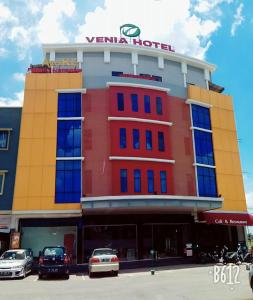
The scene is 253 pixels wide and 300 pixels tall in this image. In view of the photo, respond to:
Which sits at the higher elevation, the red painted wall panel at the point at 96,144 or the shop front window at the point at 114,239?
the red painted wall panel at the point at 96,144

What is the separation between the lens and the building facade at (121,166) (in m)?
30.4

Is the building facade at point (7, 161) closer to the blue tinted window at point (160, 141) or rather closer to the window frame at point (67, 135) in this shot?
the window frame at point (67, 135)

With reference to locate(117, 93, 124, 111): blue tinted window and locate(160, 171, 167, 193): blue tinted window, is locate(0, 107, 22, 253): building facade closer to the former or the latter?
locate(117, 93, 124, 111): blue tinted window

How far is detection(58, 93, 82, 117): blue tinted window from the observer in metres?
33.5

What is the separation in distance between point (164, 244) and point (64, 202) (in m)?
10.0

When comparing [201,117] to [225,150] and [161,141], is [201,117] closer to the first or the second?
[225,150]

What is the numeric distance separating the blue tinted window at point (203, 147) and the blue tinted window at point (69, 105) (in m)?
12.3

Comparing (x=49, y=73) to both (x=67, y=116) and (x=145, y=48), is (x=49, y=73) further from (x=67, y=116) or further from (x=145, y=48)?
(x=145, y=48)

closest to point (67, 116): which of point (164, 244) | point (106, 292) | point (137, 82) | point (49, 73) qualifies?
point (49, 73)

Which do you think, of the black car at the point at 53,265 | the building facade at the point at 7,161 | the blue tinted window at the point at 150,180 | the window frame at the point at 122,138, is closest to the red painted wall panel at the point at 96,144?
the window frame at the point at 122,138

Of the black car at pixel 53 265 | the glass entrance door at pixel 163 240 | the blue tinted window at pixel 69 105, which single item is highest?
the blue tinted window at pixel 69 105

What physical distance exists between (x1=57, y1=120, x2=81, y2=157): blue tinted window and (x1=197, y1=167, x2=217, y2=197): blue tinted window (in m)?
12.3

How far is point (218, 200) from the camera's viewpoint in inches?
1188

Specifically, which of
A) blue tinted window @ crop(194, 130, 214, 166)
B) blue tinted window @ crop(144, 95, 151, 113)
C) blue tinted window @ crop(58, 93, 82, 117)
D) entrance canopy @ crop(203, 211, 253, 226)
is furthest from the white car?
blue tinted window @ crop(194, 130, 214, 166)
